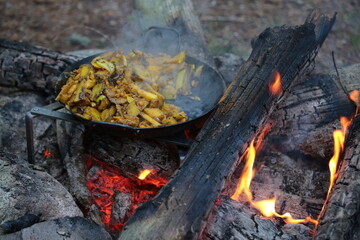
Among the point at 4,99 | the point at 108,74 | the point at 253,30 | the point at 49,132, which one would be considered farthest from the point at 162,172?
the point at 253,30

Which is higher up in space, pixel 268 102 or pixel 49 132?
pixel 268 102

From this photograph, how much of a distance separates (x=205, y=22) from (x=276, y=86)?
12.7ft

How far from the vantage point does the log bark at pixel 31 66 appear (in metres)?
3.67

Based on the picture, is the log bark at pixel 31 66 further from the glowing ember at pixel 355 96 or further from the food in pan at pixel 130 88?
the glowing ember at pixel 355 96

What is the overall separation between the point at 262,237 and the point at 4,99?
3080mm

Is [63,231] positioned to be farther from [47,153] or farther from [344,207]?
[344,207]

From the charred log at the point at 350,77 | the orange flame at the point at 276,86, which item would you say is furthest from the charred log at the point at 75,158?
the charred log at the point at 350,77

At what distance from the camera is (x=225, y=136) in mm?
2543

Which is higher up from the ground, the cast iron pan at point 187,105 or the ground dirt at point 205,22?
the ground dirt at point 205,22

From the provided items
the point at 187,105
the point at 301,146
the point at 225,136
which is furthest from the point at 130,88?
the point at 301,146

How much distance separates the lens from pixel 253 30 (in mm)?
6199

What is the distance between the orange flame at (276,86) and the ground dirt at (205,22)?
2.64 metres

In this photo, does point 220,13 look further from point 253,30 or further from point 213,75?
point 213,75

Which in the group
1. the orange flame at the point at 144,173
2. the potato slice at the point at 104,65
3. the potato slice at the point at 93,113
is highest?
the potato slice at the point at 104,65
